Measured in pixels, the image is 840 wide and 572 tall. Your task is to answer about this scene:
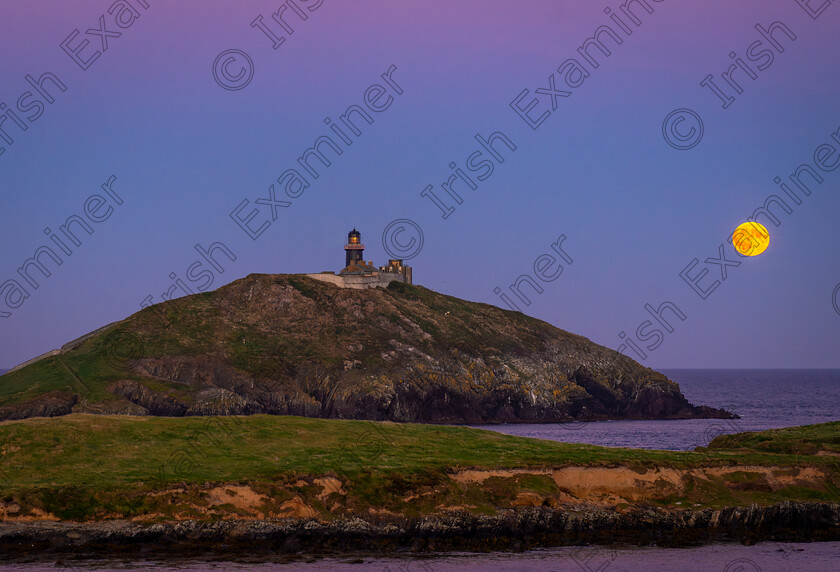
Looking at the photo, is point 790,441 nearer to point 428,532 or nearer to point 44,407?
point 428,532

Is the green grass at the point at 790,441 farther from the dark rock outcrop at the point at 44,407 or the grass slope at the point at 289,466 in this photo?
the dark rock outcrop at the point at 44,407

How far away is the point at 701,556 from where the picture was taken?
148 feet

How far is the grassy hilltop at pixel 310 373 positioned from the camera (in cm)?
14788

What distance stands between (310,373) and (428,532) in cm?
11702

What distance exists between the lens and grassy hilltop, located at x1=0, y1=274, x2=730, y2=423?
485 feet

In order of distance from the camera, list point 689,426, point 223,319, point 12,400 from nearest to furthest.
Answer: point 12,400 → point 689,426 → point 223,319

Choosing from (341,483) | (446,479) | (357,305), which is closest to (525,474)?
(446,479)

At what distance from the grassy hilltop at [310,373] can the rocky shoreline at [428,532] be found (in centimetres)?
9704

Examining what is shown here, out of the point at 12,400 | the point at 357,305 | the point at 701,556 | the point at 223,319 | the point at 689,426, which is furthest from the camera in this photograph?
the point at 357,305

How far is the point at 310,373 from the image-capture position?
535 feet

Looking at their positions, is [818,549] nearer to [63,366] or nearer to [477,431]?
[477,431]

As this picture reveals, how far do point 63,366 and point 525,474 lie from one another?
422ft

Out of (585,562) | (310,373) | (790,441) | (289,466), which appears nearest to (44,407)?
(310,373)

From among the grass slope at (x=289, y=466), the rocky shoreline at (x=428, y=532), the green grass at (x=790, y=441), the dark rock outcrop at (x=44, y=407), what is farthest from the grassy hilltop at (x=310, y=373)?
the rocky shoreline at (x=428, y=532)
